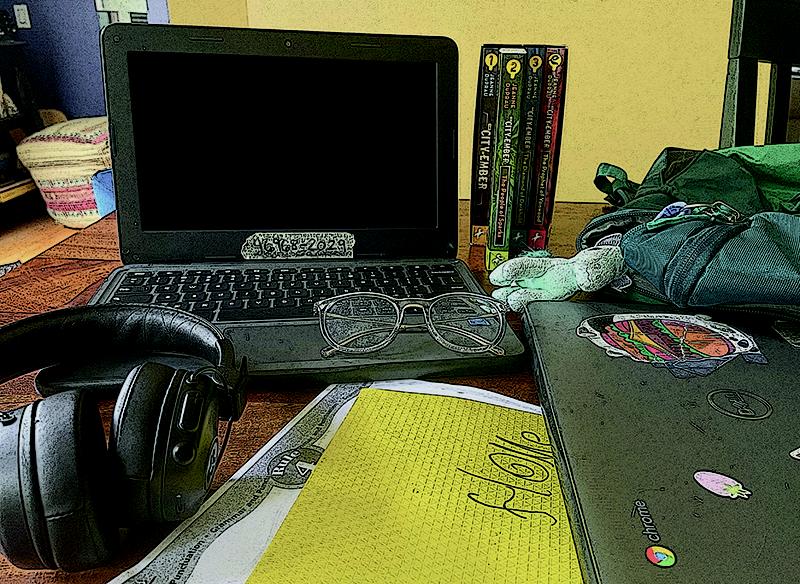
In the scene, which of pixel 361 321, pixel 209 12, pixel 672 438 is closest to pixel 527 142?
pixel 361 321

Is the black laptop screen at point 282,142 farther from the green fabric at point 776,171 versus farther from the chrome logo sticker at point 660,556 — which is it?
the chrome logo sticker at point 660,556

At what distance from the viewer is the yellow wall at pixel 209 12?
6.63 feet

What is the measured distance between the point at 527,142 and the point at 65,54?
2.89m

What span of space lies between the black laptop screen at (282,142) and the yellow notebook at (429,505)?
1.04 feet

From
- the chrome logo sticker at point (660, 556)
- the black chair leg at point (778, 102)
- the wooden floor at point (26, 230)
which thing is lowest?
the wooden floor at point (26, 230)

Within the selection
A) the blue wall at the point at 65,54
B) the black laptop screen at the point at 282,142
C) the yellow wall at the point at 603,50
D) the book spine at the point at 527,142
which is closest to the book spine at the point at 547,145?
the book spine at the point at 527,142

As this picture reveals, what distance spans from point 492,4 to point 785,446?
1749 mm

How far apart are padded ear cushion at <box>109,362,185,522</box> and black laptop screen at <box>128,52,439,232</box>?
16.0 inches

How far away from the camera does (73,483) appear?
0.31 meters

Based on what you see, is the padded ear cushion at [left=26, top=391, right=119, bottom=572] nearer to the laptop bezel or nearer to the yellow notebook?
the yellow notebook

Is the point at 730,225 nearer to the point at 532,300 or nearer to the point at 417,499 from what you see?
the point at 532,300

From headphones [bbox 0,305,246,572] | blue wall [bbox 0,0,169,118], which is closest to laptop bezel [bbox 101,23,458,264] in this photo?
headphones [bbox 0,305,246,572]

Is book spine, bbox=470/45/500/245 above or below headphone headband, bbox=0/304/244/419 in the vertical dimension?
above

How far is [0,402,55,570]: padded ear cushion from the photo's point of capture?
31 cm
